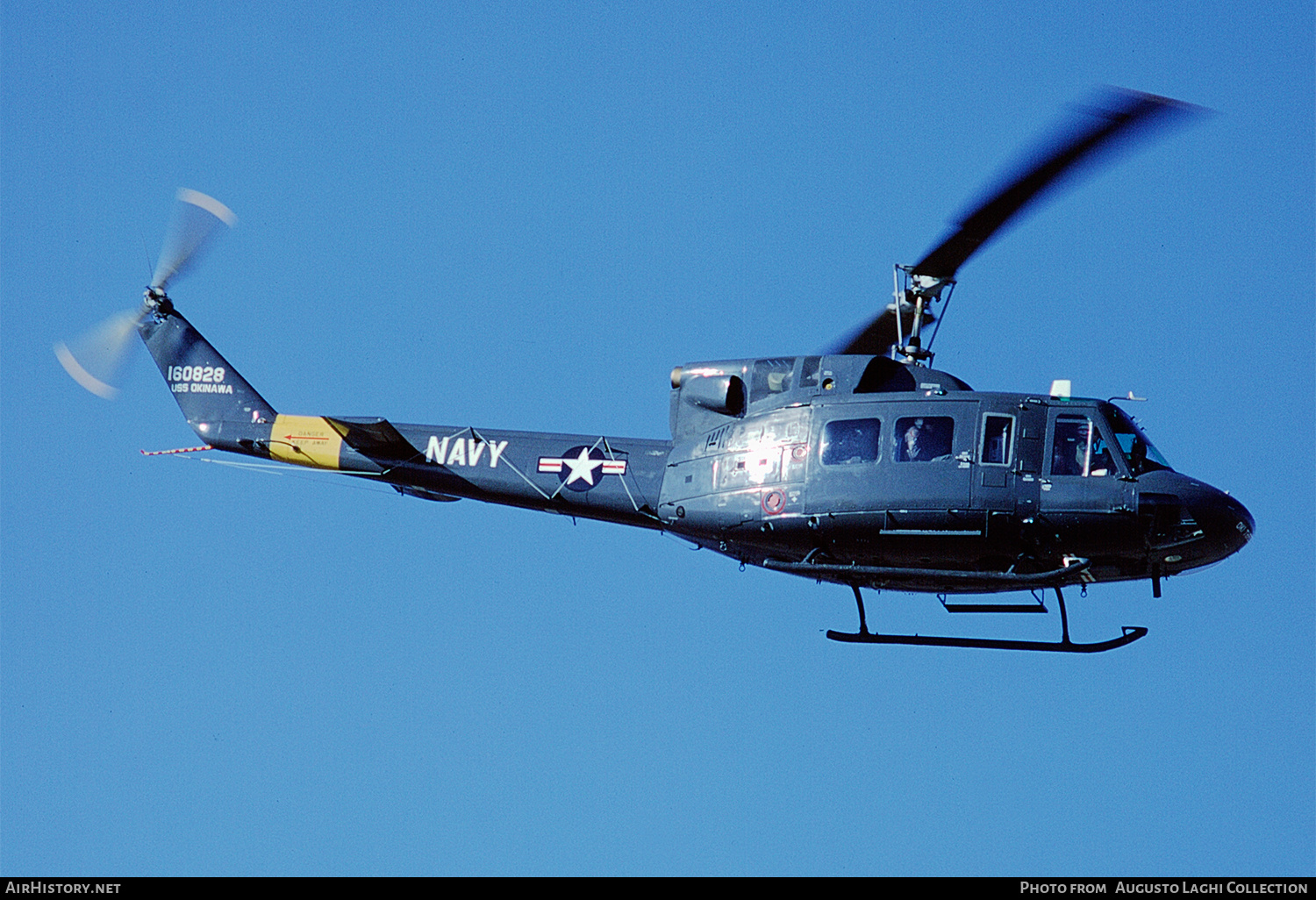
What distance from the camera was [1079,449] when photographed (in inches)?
517

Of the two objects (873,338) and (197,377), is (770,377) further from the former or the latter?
(197,377)

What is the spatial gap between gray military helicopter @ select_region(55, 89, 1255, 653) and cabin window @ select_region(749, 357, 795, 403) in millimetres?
18

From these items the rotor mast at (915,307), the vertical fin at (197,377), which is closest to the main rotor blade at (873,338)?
the rotor mast at (915,307)

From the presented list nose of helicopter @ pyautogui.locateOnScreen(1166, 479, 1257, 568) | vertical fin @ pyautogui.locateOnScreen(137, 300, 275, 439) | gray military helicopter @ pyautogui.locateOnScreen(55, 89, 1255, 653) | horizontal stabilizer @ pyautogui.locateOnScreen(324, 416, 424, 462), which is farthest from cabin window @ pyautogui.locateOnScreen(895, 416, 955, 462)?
vertical fin @ pyautogui.locateOnScreen(137, 300, 275, 439)

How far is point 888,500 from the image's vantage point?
1311 centimetres

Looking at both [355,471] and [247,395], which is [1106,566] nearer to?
[355,471]

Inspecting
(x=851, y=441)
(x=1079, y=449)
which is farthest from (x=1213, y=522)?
(x=851, y=441)

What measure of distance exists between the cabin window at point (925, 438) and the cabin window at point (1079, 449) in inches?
34.0

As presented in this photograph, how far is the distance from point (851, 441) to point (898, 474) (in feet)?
1.73

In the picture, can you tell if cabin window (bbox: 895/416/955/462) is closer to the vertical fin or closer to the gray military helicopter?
the gray military helicopter

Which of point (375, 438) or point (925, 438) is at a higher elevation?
point (925, 438)

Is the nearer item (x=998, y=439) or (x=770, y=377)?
(x=998, y=439)

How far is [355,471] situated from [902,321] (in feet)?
17.8
